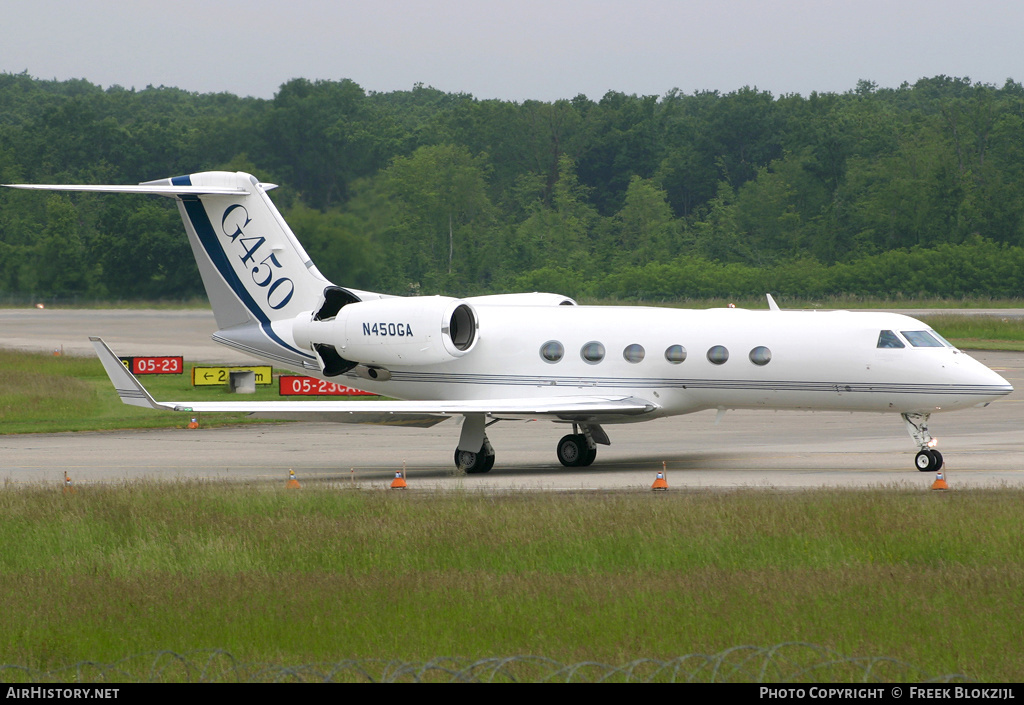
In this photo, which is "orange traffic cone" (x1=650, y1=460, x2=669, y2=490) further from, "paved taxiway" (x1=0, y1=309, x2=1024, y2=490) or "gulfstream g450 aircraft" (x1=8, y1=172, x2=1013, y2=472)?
"gulfstream g450 aircraft" (x1=8, y1=172, x2=1013, y2=472)

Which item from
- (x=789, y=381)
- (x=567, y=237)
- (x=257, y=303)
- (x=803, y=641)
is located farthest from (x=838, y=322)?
(x=567, y=237)

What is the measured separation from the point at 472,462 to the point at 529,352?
231 centimetres

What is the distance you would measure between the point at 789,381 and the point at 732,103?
82869mm

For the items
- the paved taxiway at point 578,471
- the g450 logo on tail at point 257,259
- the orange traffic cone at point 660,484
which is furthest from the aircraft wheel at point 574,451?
the g450 logo on tail at point 257,259

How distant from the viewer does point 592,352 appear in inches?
906

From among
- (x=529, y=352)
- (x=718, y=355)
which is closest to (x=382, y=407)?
(x=529, y=352)

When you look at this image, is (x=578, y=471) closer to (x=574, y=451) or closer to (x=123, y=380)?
(x=574, y=451)

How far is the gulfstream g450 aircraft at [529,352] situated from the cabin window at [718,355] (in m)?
0.03

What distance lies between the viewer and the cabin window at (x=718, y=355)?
72.1ft

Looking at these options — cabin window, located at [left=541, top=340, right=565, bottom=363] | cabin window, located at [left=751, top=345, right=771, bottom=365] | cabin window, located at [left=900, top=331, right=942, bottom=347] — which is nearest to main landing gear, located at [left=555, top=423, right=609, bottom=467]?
cabin window, located at [left=541, top=340, right=565, bottom=363]

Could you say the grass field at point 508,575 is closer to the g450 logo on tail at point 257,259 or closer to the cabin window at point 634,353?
the cabin window at point 634,353
